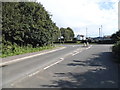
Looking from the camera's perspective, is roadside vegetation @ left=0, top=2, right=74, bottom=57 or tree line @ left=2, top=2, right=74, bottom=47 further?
tree line @ left=2, top=2, right=74, bottom=47

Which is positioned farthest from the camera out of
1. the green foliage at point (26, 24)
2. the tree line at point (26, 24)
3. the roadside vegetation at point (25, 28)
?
the green foliage at point (26, 24)

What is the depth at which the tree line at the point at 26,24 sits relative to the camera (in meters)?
25.0

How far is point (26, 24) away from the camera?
28531mm

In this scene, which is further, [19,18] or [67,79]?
[19,18]

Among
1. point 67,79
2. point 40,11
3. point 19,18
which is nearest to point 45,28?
point 40,11

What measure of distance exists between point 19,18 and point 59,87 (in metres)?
20.1

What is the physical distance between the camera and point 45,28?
34375 mm

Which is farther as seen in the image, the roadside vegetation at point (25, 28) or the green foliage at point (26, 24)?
the green foliage at point (26, 24)

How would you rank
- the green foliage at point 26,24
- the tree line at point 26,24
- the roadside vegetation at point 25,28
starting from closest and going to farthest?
the roadside vegetation at point 25,28
the tree line at point 26,24
the green foliage at point 26,24

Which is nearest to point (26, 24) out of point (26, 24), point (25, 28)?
point (26, 24)

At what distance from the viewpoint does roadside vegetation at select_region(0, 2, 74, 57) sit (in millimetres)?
24548

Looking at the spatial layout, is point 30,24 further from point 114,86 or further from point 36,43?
point 114,86

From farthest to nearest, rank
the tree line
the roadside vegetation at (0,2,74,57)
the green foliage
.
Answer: the green foliage < the tree line < the roadside vegetation at (0,2,74,57)

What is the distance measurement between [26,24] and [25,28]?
22.4 inches
